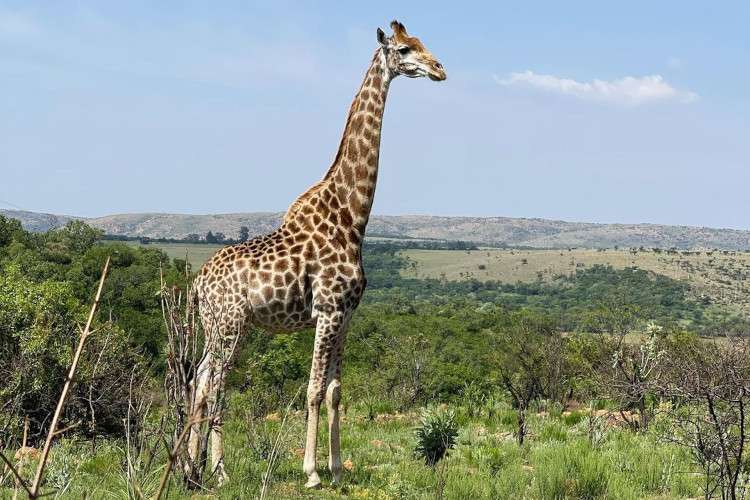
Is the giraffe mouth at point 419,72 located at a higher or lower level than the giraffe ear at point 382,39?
lower

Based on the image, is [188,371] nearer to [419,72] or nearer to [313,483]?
[313,483]

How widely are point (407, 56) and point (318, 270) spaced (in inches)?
96.0

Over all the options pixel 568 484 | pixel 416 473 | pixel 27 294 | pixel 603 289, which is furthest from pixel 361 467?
pixel 603 289

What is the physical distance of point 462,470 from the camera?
8.41 metres

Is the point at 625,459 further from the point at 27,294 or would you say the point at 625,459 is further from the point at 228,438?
the point at 27,294

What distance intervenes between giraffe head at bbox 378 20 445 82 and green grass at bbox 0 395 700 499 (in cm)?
385

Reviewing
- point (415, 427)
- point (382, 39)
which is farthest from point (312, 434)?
point (382, 39)

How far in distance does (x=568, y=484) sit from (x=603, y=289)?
155438 millimetres

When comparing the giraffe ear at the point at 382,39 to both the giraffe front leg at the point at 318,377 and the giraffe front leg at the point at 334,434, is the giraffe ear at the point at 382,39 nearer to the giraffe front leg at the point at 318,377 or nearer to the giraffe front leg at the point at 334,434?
the giraffe front leg at the point at 318,377

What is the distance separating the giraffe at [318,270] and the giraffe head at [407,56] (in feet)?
0.03

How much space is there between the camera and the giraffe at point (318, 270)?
24.9 feet

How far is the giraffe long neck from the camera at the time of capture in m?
8.09

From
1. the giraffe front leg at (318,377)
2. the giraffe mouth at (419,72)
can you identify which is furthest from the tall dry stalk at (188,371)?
the giraffe mouth at (419,72)

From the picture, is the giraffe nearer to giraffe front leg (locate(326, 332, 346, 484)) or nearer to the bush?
giraffe front leg (locate(326, 332, 346, 484))
